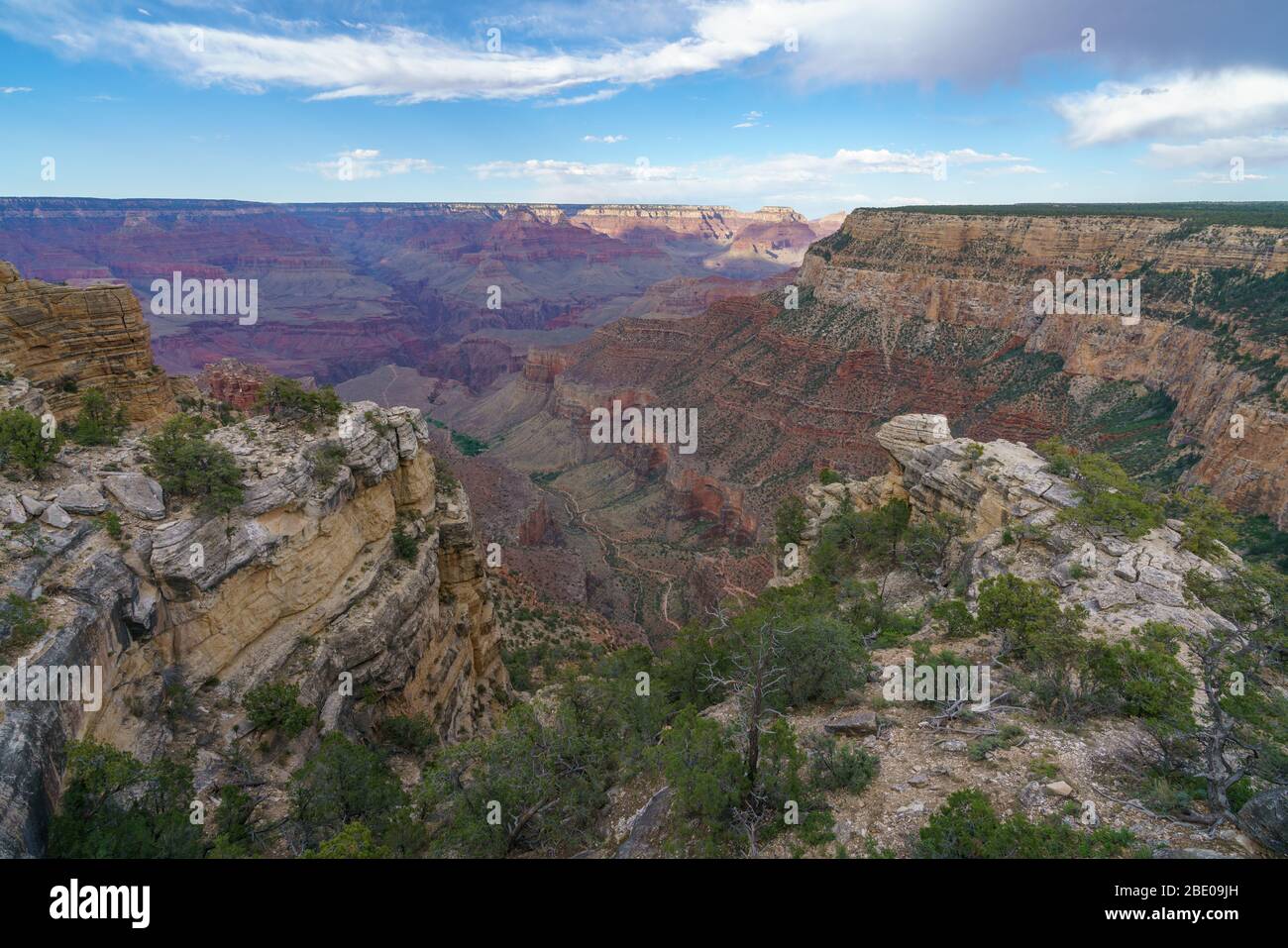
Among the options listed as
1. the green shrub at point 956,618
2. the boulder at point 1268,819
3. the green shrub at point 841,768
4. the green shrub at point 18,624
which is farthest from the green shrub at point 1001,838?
the green shrub at point 18,624

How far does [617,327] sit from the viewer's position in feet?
368

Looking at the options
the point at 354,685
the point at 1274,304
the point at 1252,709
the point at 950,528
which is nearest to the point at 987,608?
the point at 1252,709

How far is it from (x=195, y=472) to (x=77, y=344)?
881cm

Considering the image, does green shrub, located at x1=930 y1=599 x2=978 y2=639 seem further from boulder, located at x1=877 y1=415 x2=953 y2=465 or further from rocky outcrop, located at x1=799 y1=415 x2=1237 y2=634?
boulder, located at x1=877 y1=415 x2=953 y2=465

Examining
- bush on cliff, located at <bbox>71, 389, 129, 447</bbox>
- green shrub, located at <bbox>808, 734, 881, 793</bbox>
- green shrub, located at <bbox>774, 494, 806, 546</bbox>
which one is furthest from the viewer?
green shrub, located at <bbox>774, 494, 806, 546</bbox>

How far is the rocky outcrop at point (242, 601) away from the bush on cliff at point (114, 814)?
0.34 meters

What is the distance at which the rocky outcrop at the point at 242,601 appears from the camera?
41.0 feet

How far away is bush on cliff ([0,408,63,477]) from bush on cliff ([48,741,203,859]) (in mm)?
7773

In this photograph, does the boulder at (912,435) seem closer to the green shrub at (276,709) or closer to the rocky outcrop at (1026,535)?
the rocky outcrop at (1026,535)

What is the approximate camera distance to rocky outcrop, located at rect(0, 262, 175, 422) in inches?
769

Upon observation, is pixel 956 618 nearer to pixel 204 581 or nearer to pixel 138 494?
pixel 204 581

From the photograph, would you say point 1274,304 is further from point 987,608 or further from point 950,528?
point 987,608

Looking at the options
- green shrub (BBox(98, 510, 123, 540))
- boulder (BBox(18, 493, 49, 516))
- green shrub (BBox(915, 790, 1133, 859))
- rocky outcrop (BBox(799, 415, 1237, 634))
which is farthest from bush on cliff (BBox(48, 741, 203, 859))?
rocky outcrop (BBox(799, 415, 1237, 634))

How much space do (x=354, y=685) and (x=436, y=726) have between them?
4781mm
